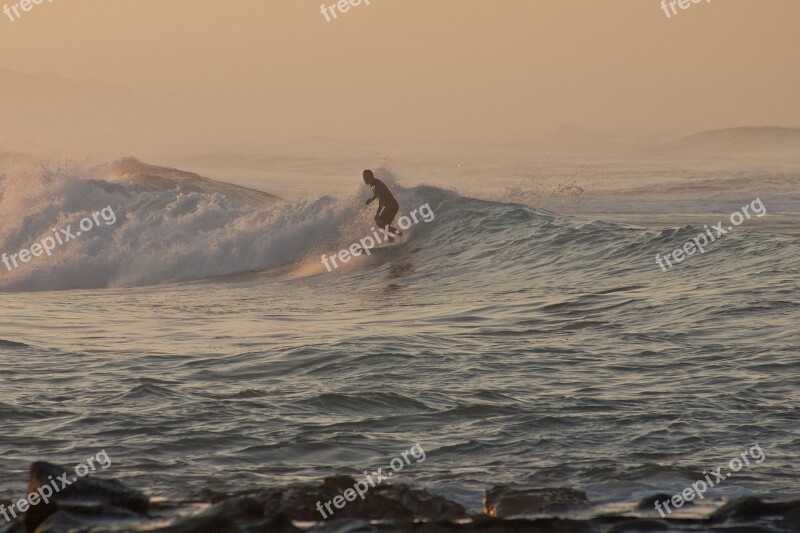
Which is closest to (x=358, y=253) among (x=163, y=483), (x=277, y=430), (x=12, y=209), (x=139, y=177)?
(x=12, y=209)

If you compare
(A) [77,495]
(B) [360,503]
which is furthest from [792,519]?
(A) [77,495]

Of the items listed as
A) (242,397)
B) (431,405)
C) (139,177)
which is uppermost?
(139,177)

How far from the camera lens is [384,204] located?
2117cm

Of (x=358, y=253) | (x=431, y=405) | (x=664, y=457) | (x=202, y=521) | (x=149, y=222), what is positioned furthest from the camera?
(x=149, y=222)

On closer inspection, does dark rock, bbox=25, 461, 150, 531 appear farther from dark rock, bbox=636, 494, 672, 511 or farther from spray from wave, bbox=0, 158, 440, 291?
spray from wave, bbox=0, 158, 440, 291

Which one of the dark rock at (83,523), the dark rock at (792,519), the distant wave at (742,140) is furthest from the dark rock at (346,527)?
the distant wave at (742,140)

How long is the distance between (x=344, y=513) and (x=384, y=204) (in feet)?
50.4

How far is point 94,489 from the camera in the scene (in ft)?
19.8

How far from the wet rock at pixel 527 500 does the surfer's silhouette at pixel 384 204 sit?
14.3 m

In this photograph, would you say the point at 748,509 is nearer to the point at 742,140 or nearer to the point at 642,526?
the point at 642,526

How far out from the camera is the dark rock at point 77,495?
5.72m

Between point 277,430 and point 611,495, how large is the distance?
2601 mm

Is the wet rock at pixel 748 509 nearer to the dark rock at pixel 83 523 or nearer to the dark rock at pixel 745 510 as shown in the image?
the dark rock at pixel 745 510

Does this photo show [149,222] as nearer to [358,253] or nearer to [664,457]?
[358,253]
